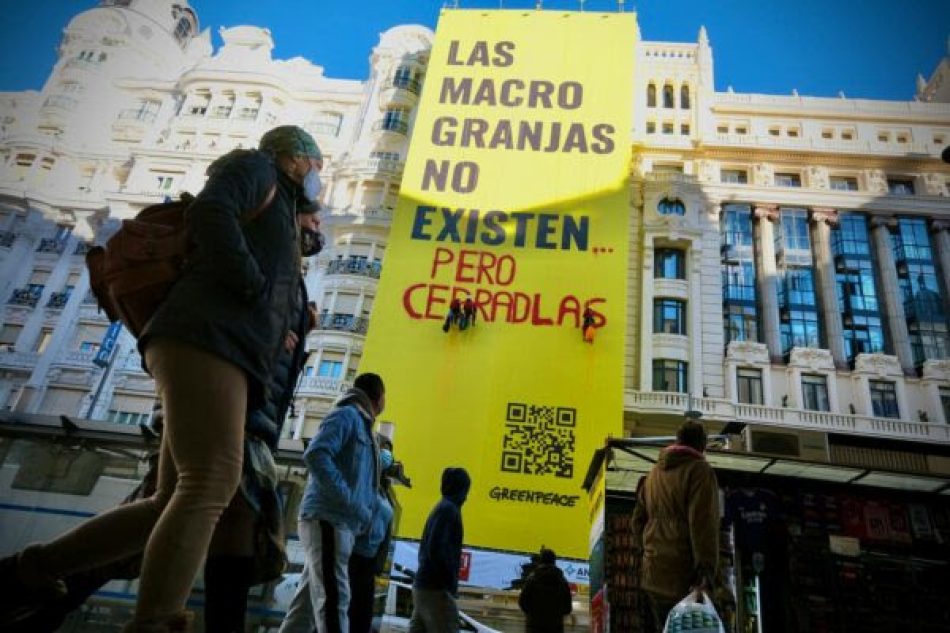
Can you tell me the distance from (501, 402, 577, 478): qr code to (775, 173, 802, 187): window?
47.3 ft

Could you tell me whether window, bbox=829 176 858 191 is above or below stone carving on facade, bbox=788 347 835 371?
above

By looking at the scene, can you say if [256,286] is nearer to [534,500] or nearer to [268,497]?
[268,497]

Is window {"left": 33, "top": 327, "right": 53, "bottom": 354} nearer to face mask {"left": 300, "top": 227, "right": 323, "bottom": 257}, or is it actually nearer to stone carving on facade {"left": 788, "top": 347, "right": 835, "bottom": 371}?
stone carving on facade {"left": 788, "top": 347, "right": 835, "bottom": 371}

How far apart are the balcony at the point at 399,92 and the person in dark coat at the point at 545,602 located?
21.6m

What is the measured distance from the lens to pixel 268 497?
184 cm

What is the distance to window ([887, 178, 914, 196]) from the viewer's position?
21.6 m

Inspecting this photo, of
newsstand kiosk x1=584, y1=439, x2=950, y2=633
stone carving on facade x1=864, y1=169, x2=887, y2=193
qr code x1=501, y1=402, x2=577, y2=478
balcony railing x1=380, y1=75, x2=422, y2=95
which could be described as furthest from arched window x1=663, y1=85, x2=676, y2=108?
newsstand kiosk x1=584, y1=439, x2=950, y2=633

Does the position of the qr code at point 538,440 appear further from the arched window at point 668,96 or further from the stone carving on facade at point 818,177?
the arched window at point 668,96

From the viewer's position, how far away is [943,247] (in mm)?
19953

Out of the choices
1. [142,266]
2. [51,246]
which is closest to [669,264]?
[142,266]

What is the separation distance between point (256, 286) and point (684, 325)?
62.1 feet

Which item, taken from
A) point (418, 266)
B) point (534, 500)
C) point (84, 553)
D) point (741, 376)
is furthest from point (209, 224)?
point (741, 376)

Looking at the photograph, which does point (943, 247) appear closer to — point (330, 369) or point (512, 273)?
point (512, 273)

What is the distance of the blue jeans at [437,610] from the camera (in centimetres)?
336
